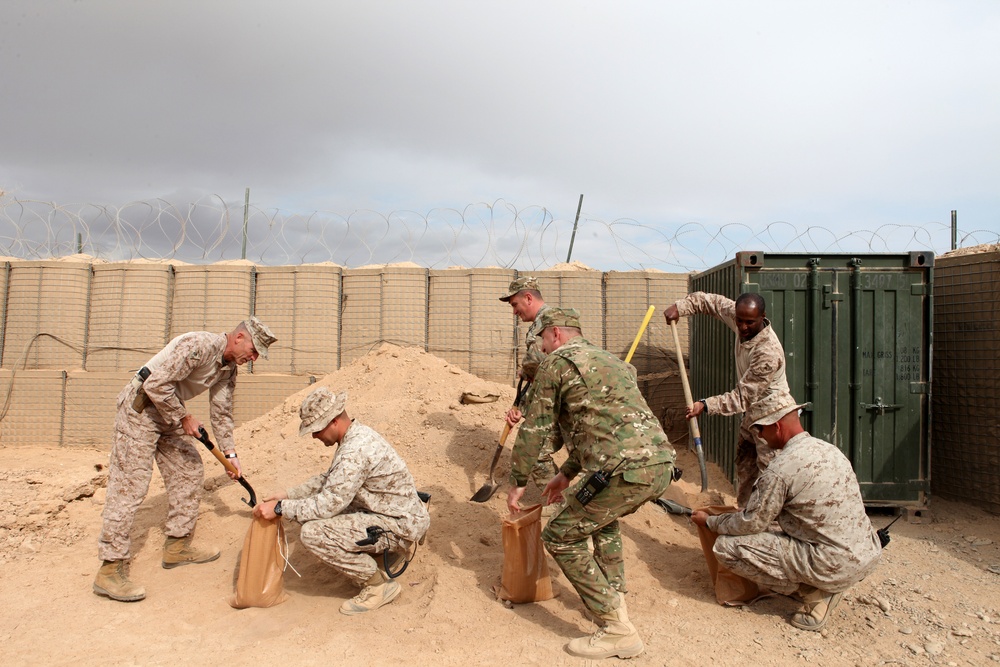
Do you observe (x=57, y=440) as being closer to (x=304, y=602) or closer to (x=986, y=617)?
(x=304, y=602)

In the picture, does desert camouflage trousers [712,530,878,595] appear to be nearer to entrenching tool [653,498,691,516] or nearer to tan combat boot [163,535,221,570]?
entrenching tool [653,498,691,516]

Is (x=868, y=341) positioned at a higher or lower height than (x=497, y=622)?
higher

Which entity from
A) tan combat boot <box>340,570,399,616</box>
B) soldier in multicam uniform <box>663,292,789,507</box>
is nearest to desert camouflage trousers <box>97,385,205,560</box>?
tan combat boot <box>340,570,399,616</box>

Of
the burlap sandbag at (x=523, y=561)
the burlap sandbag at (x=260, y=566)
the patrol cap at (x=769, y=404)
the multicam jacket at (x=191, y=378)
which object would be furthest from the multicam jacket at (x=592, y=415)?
the multicam jacket at (x=191, y=378)

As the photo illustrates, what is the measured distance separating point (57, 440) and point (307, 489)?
587 cm

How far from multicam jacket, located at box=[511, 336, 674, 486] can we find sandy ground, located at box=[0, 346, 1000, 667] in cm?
96

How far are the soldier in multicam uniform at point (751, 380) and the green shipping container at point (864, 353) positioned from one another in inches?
43.9

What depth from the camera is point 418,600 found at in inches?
152

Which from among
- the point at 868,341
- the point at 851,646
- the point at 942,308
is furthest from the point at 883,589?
the point at 942,308

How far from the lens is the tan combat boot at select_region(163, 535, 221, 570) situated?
178 inches

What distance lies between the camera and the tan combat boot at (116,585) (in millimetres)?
4039

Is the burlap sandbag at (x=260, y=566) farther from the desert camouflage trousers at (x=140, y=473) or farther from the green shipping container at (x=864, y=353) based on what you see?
the green shipping container at (x=864, y=353)

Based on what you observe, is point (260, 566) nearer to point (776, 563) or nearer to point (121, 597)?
point (121, 597)

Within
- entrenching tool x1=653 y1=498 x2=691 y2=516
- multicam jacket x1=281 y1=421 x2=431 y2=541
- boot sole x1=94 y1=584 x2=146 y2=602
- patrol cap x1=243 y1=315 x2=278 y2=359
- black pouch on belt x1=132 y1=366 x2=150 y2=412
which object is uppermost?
patrol cap x1=243 y1=315 x2=278 y2=359
